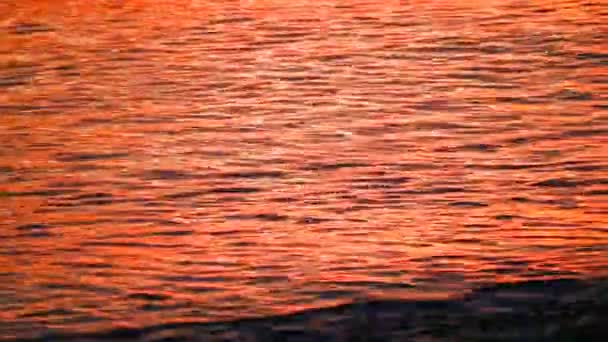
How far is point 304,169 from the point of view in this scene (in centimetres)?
109

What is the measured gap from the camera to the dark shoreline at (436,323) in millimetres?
829

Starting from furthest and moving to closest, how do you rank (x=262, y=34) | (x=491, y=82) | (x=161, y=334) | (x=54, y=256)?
1. (x=262, y=34)
2. (x=491, y=82)
3. (x=54, y=256)
4. (x=161, y=334)

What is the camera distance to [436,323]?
84 cm

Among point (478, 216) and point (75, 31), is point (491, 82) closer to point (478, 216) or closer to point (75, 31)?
point (478, 216)

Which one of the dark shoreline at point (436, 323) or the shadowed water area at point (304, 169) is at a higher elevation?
the shadowed water area at point (304, 169)

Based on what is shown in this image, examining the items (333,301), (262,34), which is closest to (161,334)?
(333,301)

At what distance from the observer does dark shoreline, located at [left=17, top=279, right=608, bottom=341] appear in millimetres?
829

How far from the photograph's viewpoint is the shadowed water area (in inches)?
34.1

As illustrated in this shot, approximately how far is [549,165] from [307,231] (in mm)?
197

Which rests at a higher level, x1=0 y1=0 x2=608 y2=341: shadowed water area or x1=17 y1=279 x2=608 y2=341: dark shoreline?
x1=0 y1=0 x2=608 y2=341: shadowed water area

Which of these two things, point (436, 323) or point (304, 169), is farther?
point (304, 169)

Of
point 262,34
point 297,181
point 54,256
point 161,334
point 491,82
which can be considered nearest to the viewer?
point 161,334

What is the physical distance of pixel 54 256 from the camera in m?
0.96

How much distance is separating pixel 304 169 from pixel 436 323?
10.8 inches
